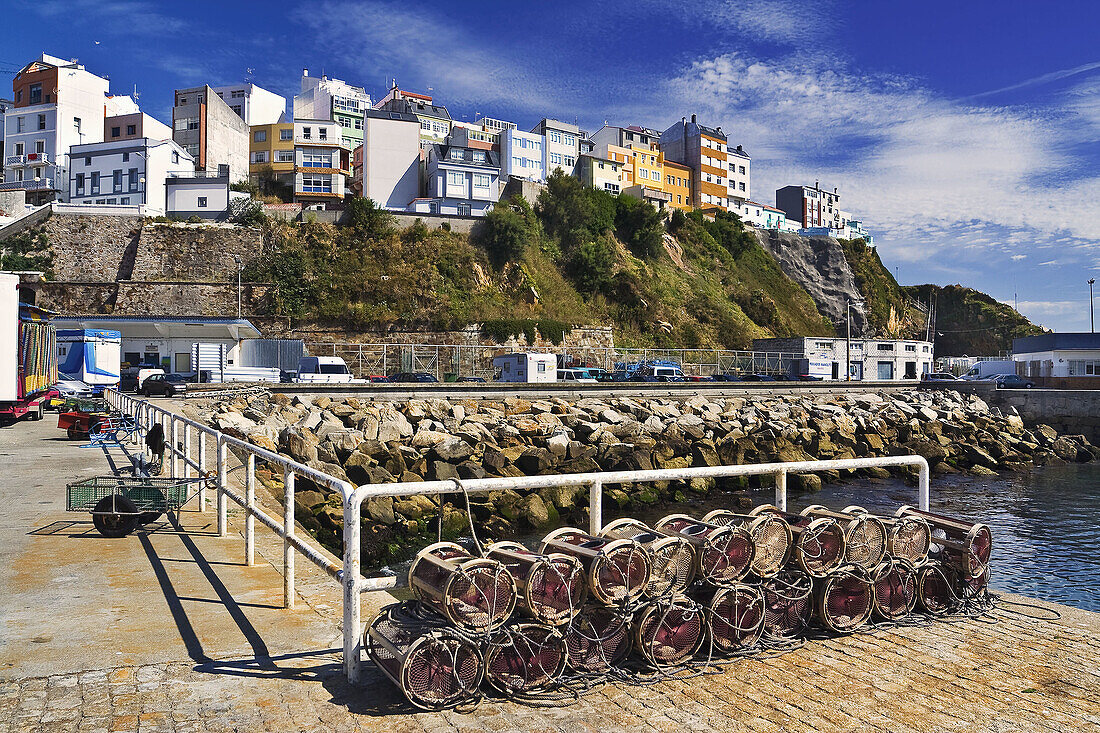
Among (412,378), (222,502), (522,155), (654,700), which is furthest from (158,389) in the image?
(522,155)

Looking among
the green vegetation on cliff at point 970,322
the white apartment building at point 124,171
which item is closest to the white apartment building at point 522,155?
the white apartment building at point 124,171

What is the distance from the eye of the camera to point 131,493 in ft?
26.7

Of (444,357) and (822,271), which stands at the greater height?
(822,271)

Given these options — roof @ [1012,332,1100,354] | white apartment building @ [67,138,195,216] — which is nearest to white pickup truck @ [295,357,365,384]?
white apartment building @ [67,138,195,216]

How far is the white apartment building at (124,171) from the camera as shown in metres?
63.5

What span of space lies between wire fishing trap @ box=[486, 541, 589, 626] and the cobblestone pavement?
0.49m

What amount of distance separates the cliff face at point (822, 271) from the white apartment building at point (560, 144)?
23958mm

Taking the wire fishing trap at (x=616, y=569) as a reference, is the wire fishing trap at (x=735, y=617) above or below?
below

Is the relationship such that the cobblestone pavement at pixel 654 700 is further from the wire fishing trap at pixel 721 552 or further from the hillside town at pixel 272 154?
the hillside town at pixel 272 154

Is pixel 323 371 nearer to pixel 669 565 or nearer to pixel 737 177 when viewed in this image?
pixel 669 565

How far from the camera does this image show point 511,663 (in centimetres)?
416

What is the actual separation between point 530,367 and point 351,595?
39.8 meters

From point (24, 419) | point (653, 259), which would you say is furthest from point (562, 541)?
point (653, 259)

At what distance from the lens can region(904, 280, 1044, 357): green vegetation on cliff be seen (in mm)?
110125
